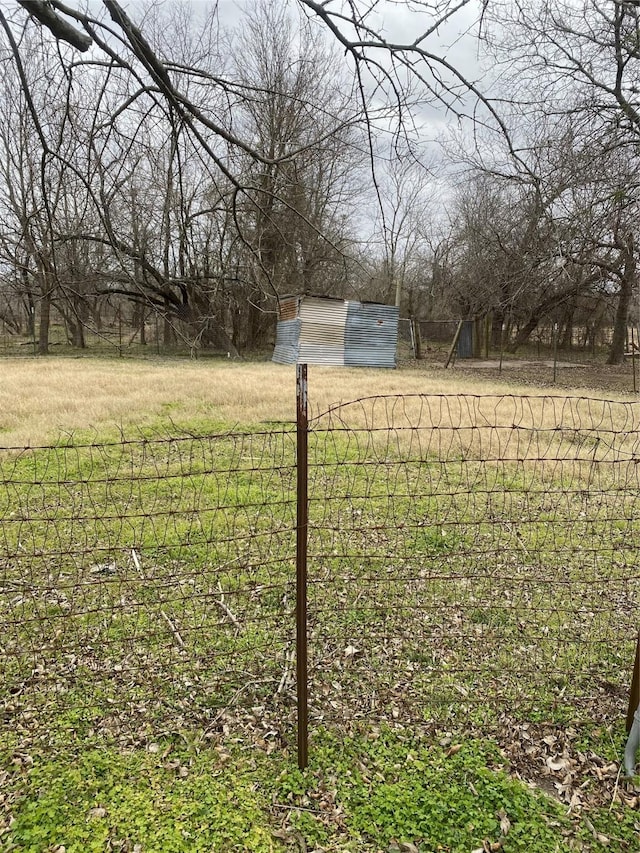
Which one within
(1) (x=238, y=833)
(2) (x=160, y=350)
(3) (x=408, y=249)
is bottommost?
(1) (x=238, y=833)

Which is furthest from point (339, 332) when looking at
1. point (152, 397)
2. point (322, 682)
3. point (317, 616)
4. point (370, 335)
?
point (322, 682)

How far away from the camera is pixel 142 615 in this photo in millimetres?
3338

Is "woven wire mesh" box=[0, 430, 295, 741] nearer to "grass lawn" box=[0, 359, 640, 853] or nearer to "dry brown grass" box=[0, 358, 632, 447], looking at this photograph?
"grass lawn" box=[0, 359, 640, 853]

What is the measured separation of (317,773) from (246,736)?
1.23ft

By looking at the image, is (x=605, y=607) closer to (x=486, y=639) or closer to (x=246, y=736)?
(x=486, y=639)

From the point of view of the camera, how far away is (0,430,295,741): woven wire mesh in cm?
260

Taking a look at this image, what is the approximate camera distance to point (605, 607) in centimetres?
347

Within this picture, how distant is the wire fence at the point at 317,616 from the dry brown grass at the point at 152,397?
2958 millimetres

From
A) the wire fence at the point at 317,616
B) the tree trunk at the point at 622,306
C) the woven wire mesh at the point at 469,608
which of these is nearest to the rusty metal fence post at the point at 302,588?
the wire fence at the point at 317,616

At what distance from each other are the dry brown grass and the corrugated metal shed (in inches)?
177

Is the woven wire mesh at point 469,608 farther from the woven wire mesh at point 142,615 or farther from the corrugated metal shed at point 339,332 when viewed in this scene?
the corrugated metal shed at point 339,332

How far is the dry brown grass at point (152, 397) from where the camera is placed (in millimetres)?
7945

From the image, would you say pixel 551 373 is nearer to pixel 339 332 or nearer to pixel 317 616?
pixel 339 332

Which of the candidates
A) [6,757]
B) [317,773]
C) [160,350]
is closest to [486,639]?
[317,773]
